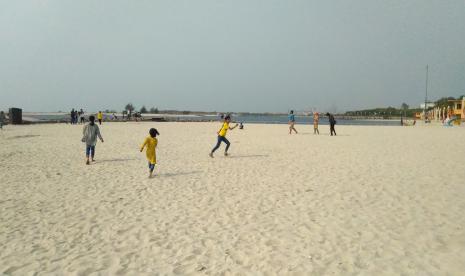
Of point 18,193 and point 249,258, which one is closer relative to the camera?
point 249,258

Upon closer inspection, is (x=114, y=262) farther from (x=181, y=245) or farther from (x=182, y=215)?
(x=182, y=215)

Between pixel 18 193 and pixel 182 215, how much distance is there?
4.45 metres

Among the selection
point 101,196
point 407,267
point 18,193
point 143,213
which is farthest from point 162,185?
point 407,267

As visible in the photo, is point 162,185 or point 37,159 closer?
point 162,185

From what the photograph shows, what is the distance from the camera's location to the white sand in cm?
419

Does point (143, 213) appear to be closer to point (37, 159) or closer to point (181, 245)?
point (181, 245)

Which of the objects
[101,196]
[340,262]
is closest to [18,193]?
[101,196]

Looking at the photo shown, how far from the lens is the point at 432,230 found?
17.4ft

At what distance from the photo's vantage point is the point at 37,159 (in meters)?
12.5

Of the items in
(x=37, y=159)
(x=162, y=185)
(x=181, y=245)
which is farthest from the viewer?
(x=37, y=159)

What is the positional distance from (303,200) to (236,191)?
171 centimetres

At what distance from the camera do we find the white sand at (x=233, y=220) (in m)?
4.19

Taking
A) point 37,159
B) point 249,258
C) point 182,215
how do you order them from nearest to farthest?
point 249,258, point 182,215, point 37,159

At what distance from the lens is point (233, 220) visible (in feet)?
19.0
